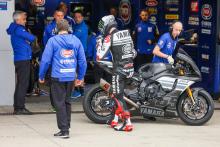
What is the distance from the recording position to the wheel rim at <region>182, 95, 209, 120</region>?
34.9 feet

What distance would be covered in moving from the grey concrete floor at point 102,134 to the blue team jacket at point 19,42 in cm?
105

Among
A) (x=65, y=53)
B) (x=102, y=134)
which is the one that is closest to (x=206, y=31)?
(x=102, y=134)

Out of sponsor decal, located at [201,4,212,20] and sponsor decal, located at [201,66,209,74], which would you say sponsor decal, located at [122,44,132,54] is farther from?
sponsor decal, located at [201,66,209,74]

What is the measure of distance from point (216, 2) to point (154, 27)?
167 cm

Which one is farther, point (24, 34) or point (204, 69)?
point (204, 69)

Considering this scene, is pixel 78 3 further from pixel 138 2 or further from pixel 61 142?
pixel 61 142

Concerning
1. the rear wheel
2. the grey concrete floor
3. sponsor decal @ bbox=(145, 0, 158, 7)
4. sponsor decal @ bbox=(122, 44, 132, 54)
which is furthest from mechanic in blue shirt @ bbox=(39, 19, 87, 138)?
sponsor decal @ bbox=(145, 0, 158, 7)

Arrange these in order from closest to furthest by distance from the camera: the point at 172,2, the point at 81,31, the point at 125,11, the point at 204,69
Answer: the point at 81,31 → the point at 204,69 → the point at 172,2 → the point at 125,11

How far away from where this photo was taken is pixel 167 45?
435 inches

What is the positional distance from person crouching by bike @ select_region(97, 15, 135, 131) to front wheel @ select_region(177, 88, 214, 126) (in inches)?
39.9

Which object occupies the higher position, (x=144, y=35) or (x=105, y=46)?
(x=105, y=46)

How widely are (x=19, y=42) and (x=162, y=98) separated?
2651 mm

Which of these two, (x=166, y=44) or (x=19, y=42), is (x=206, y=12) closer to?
(x=166, y=44)

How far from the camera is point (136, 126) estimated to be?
1066 centimetres
